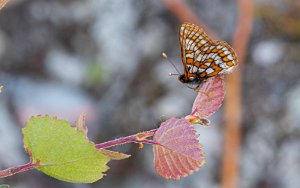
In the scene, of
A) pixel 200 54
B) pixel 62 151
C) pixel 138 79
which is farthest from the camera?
pixel 138 79

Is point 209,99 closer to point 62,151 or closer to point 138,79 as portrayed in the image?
point 62,151

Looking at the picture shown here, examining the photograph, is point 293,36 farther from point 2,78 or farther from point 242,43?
point 2,78

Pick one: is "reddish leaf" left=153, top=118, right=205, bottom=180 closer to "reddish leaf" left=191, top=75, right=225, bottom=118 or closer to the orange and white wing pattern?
"reddish leaf" left=191, top=75, right=225, bottom=118

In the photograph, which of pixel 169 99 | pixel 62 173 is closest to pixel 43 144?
pixel 62 173

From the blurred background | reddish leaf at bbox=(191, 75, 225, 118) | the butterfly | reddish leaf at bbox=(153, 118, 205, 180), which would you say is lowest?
reddish leaf at bbox=(153, 118, 205, 180)

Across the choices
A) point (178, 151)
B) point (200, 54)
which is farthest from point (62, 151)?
point (200, 54)

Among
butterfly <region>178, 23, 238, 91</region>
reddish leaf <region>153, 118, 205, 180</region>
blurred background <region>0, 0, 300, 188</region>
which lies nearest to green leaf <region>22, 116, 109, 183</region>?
reddish leaf <region>153, 118, 205, 180</region>

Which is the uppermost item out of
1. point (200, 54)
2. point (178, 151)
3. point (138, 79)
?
point (138, 79)
